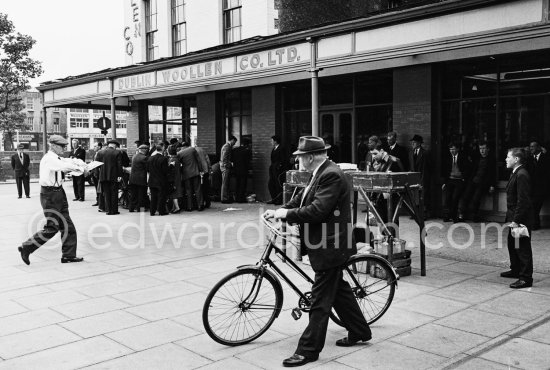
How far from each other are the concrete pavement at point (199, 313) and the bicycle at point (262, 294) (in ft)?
0.57

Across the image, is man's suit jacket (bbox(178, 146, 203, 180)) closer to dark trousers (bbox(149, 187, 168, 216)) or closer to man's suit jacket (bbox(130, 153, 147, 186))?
dark trousers (bbox(149, 187, 168, 216))

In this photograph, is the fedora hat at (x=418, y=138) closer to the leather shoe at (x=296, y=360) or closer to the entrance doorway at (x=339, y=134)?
the entrance doorway at (x=339, y=134)

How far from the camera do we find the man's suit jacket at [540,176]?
11.0 metres

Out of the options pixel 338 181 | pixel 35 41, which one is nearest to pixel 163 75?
pixel 338 181

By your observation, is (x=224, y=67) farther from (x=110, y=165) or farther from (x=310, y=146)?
(x=310, y=146)

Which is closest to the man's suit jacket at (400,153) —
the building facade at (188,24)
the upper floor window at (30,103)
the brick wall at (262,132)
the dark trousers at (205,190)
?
the brick wall at (262,132)

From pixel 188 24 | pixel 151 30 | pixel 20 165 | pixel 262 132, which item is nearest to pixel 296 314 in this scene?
pixel 262 132

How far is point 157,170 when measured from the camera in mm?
14102

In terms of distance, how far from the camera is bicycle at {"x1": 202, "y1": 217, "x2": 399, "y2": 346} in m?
4.96

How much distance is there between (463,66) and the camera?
40.8ft

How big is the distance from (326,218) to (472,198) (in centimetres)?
825

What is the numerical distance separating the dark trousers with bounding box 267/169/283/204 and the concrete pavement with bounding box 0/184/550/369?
493cm

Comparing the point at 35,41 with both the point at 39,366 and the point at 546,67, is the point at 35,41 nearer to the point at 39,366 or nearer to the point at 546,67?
the point at 546,67

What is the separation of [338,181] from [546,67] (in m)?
8.48
